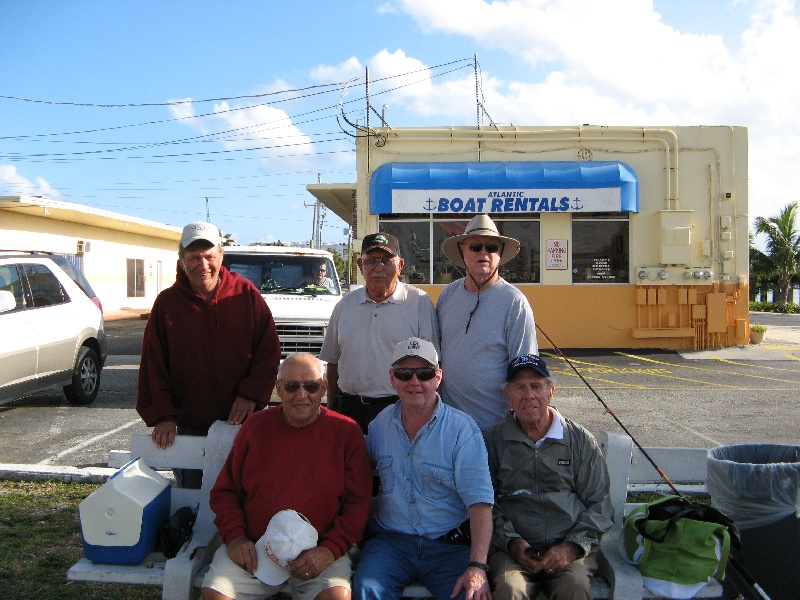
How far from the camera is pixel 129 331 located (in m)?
20.6

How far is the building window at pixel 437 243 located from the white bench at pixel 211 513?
11235mm

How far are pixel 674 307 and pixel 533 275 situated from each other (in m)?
3.11

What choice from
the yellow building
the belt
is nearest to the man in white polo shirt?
the belt

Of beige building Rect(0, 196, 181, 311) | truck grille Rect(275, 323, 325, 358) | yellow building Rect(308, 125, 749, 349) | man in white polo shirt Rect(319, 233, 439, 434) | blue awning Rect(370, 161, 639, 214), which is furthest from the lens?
beige building Rect(0, 196, 181, 311)

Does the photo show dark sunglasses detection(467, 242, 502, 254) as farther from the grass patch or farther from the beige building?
the beige building

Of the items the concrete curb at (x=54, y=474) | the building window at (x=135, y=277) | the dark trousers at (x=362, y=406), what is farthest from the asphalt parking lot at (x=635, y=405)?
the building window at (x=135, y=277)

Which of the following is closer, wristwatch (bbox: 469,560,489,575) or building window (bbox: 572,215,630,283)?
wristwatch (bbox: 469,560,489,575)

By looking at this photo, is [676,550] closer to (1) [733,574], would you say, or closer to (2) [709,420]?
(1) [733,574]

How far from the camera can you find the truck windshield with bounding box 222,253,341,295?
30.1 feet

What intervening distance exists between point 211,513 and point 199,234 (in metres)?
1.44

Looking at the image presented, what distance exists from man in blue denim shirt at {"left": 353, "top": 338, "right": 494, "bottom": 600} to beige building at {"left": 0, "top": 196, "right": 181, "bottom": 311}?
18715mm

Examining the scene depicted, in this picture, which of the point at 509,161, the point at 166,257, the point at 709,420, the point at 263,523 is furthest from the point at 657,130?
the point at 166,257

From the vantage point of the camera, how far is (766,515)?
3.37 metres

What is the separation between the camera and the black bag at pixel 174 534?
11.4 ft
